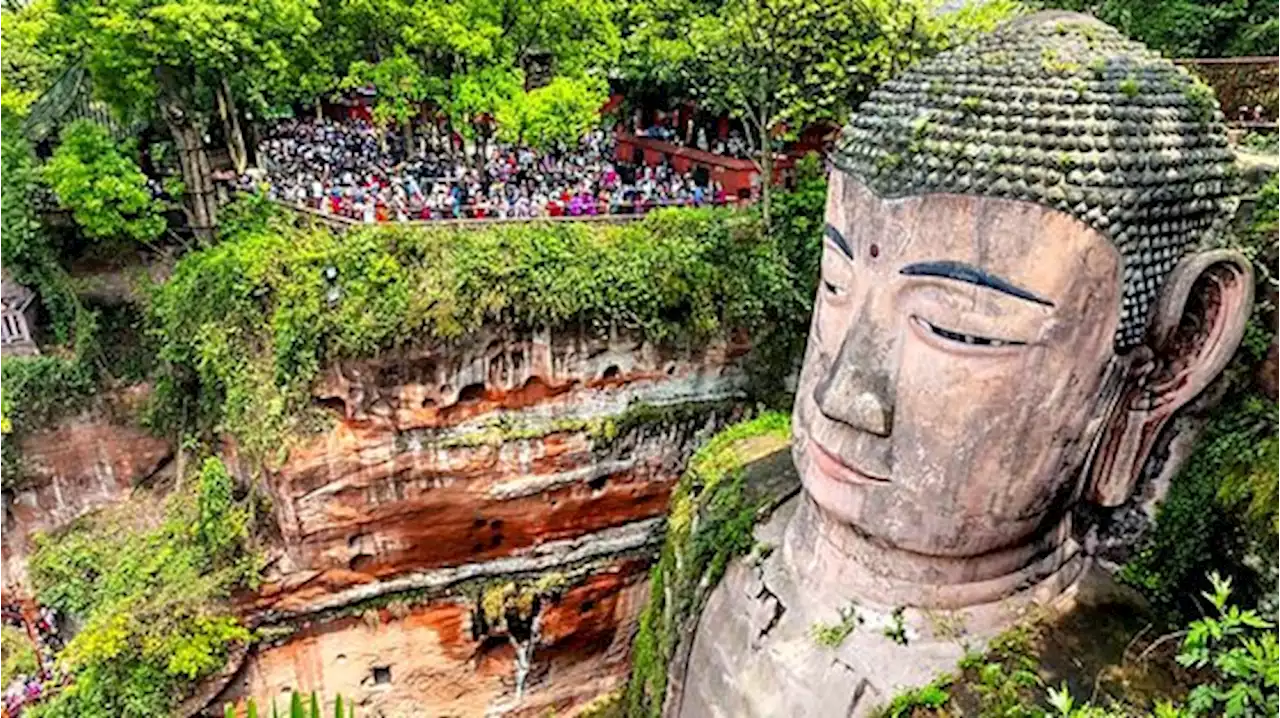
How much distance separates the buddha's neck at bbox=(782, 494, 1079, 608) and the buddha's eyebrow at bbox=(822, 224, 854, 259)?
198 cm

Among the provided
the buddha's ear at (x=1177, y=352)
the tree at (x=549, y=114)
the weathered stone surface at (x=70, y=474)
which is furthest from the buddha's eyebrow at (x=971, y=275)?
the weathered stone surface at (x=70, y=474)

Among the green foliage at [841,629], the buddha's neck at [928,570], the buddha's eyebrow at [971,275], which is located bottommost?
the green foliage at [841,629]

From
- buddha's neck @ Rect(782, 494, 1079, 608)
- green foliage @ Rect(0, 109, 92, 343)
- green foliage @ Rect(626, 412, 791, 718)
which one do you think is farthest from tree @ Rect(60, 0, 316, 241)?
buddha's neck @ Rect(782, 494, 1079, 608)

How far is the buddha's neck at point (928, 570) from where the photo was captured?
276 inches

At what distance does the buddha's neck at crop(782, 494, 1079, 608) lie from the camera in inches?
276

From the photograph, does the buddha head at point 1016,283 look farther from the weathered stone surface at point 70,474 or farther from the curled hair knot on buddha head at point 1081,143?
the weathered stone surface at point 70,474

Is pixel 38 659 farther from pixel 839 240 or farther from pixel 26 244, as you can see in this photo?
pixel 839 240

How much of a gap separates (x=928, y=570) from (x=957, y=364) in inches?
65.5

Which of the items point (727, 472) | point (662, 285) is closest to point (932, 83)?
point (727, 472)

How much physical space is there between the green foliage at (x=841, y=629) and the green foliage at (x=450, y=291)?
830 centimetres

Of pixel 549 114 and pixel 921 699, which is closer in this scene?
pixel 921 699

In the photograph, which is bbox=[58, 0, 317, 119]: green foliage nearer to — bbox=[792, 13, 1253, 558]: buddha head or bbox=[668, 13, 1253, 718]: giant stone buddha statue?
bbox=[668, 13, 1253, 718]: giant stone buddha statue

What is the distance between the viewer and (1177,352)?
6.62 m

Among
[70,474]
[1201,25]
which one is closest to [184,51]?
[70,474]
